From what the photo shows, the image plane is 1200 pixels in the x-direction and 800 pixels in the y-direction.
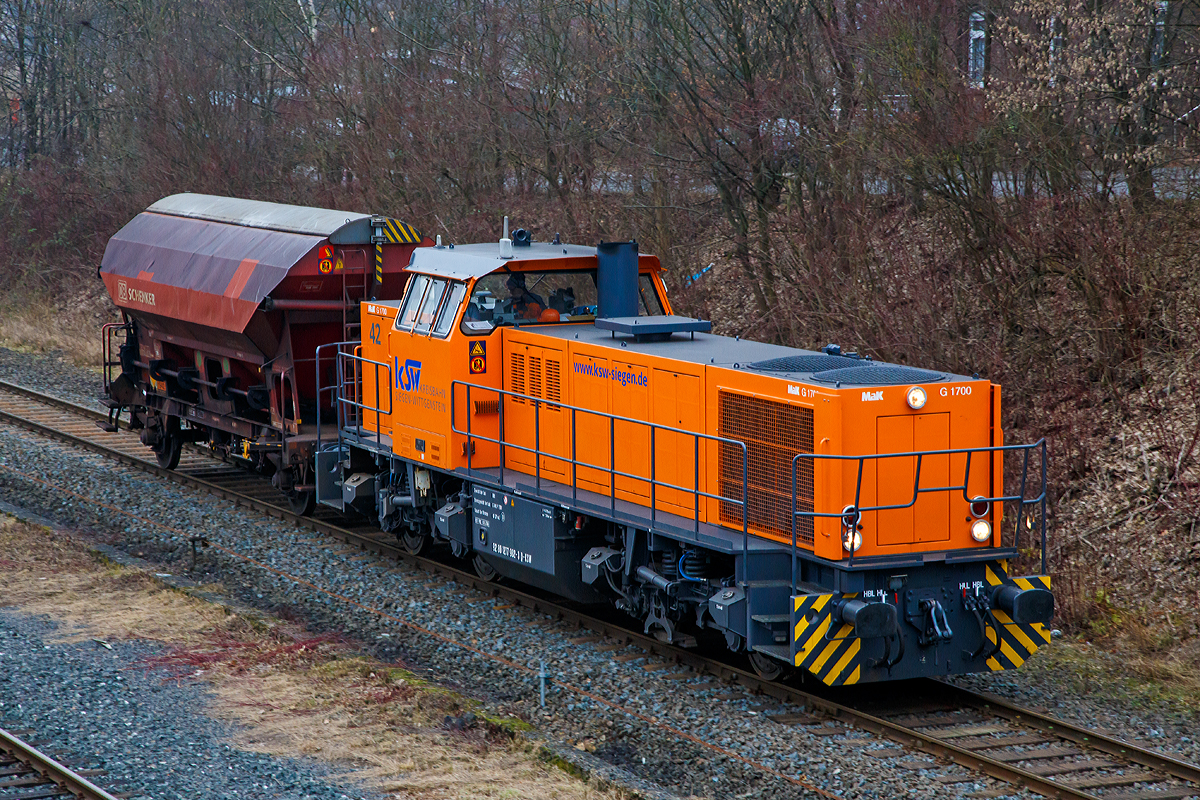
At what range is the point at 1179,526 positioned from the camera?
11.3 m

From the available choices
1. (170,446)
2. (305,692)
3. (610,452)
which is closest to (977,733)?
(610,452)

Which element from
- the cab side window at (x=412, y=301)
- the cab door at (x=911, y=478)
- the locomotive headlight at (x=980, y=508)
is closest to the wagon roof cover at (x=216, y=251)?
the cab side window at (x=412, y=301)

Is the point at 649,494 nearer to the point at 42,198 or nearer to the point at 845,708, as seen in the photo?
the point at 845,708

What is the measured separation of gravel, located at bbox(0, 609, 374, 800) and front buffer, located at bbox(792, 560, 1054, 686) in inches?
122

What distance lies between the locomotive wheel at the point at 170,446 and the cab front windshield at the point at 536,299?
23.0ft

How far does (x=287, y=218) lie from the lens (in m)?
14.6

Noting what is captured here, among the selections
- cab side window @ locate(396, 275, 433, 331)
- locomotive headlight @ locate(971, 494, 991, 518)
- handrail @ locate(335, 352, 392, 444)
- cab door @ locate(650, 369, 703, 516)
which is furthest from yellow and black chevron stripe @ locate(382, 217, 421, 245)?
locomotive headlight @ locate(971, 494, 991, 518)

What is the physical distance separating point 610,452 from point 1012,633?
3.24 m

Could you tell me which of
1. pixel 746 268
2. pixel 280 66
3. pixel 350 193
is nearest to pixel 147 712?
pixel 746 268

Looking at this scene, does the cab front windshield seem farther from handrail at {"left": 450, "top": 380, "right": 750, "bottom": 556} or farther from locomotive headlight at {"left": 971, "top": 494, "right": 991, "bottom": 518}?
locomotive headlight at {"left": 971, "top": 494, "right": 991, "bottom": 518}

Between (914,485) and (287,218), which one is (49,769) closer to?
(914,485)

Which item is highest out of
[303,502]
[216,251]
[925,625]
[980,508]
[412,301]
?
[216,251]

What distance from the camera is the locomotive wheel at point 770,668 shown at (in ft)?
29.3

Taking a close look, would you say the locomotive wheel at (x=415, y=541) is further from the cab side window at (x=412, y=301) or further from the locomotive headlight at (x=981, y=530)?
the locomotive headlight at (x=981, y=530)
